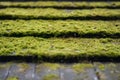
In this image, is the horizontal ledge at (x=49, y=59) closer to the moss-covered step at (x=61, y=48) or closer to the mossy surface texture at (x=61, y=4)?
the moss-covered step at (x=61, y=48)

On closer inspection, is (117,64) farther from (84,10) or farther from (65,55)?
(84,10)

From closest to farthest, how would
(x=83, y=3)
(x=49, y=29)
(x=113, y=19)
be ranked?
(x=49, y=29) → (x=113, y=19) → (x=83, y=3)

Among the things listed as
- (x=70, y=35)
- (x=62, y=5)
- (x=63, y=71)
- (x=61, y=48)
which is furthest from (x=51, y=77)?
(x=62, y=5)

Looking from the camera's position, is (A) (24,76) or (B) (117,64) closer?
(A) (24,76)

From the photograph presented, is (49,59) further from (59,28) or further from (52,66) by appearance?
(59,28)

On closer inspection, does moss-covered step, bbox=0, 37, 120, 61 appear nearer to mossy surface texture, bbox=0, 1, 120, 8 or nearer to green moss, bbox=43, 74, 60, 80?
green moss, bbox=43, 74, 60, 80

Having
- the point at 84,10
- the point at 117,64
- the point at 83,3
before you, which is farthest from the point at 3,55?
the point at 83,3
